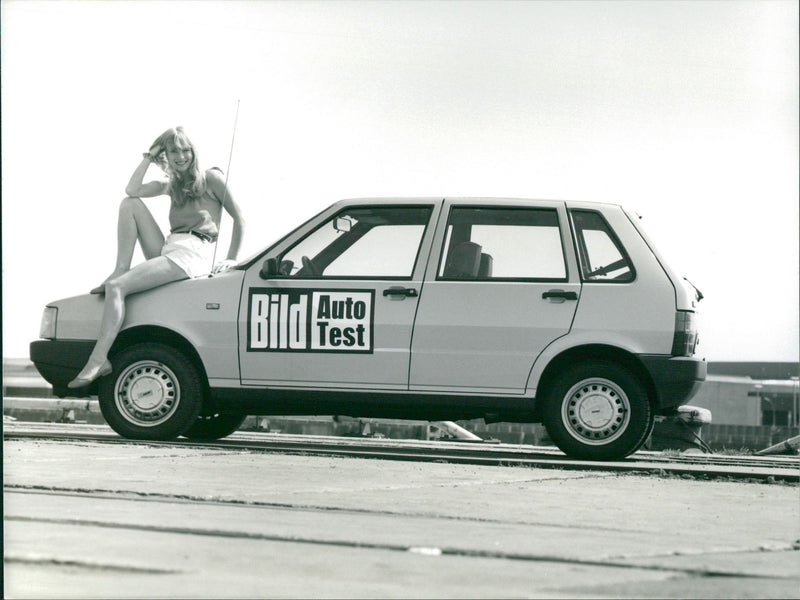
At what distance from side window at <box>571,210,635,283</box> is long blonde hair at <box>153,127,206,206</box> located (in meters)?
2.11

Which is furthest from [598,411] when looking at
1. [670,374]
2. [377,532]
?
[377,532]

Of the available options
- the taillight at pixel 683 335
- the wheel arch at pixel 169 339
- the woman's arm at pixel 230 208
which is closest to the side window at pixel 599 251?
the taillight at pixel 683 335

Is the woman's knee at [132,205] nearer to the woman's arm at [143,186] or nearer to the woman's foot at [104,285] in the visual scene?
the woman's arm at [143,186]

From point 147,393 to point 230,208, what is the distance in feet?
3.78

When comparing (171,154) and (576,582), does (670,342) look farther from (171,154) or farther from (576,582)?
(576,582)

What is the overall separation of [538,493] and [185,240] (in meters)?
3.06

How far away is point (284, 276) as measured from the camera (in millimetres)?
7703

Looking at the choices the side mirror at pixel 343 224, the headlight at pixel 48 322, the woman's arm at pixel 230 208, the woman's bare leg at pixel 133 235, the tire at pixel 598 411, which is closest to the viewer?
the tire at pixel 598 411

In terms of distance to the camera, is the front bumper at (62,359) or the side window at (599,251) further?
the front bumper at (62,359)

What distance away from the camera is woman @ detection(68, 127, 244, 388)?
7742mm

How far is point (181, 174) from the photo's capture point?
7.61 metres

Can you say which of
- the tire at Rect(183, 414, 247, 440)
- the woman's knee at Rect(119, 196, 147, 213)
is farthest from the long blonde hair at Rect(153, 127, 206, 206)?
the tire at Rect(183, 414, 247, 440)

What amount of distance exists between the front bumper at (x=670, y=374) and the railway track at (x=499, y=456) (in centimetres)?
38

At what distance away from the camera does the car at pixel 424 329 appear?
7.45 metres
